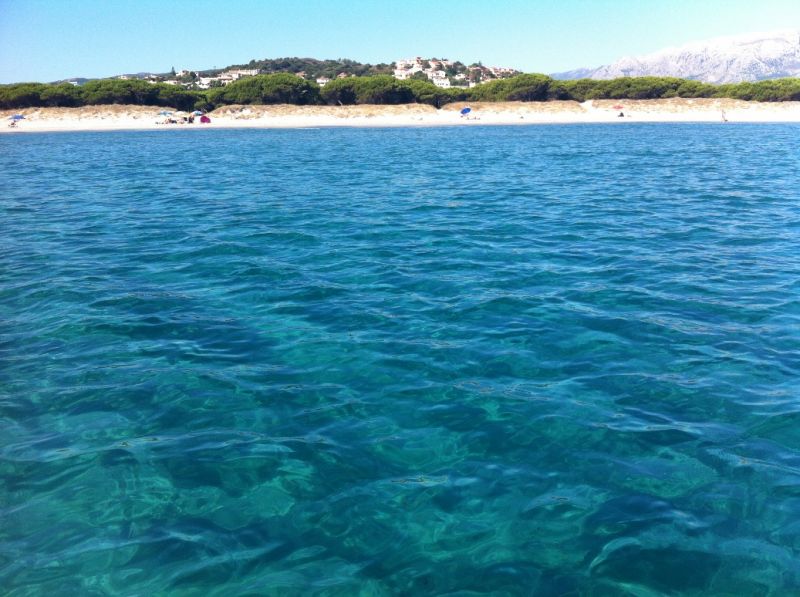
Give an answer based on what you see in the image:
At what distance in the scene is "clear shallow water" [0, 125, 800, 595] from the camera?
543 centimetres

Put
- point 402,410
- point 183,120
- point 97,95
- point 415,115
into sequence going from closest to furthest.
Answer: point 402,410, point 183,120, point 97,95, point 415,115

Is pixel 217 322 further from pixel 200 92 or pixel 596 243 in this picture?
pixel 200 92

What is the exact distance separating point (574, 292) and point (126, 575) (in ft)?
31.8

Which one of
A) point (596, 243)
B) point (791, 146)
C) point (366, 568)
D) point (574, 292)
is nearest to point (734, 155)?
point (791, 146)

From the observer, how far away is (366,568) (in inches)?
210

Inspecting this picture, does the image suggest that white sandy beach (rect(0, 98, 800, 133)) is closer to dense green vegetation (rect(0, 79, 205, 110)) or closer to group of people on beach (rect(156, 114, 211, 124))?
group of people on beach (rect(156, 114, 211, 124))

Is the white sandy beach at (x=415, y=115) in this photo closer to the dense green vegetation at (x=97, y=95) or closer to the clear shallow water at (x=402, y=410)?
the dense green vegetation at (x=97, y=95)

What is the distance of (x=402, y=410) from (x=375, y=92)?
10336 cm

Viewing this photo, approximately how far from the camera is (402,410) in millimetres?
8016

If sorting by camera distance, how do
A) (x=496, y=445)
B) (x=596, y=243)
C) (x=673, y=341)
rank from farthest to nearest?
(x=596, y=243) → (x=673, y=341) → (x=496, y=445)

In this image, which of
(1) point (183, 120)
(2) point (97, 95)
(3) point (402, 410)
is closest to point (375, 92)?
(1) point (183, 120)

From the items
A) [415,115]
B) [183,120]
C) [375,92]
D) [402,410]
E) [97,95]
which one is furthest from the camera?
[375,92]

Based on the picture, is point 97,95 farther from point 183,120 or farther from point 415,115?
point 415,115

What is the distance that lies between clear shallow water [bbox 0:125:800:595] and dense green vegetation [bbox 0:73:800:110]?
92753 mm
